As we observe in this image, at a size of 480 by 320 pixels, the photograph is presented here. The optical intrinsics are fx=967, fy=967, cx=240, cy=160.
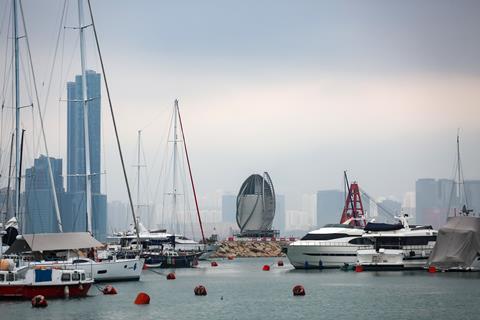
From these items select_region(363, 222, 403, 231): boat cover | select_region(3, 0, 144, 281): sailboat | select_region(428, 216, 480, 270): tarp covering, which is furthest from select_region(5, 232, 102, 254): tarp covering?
select_region(363, 222, 403, 231): boat cover

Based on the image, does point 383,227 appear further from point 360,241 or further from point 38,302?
point 38,302

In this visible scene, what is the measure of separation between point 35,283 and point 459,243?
50484mm

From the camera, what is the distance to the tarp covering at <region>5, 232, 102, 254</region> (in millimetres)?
78812

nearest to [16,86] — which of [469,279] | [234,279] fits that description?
[234,279]

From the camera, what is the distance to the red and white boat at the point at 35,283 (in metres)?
68.1

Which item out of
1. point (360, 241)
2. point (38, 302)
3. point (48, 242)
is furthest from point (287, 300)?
point (360, 241)

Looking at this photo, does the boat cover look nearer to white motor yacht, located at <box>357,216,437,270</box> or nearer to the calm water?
white motor yacht, located at <box>357,216,437,270</box>

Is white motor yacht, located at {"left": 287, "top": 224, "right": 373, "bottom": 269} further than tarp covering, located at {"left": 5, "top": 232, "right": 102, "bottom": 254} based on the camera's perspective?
Yes

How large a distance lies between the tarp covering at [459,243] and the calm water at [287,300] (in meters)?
1.56

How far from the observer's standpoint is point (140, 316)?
62.6 m

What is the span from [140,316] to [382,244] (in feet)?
183

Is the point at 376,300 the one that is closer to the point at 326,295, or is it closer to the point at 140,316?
the point at 326,295

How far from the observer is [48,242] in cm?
7981

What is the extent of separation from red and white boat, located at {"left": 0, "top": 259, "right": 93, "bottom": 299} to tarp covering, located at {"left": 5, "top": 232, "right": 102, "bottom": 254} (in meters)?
9.19
